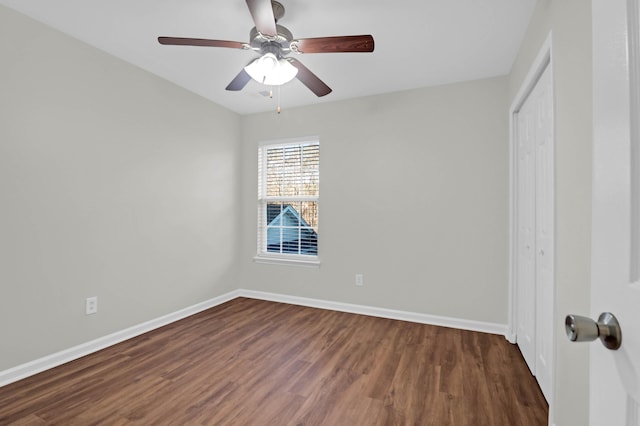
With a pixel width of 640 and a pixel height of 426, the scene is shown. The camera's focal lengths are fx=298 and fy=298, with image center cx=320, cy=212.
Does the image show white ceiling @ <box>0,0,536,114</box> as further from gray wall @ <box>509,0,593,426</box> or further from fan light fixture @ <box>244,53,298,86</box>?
gray wall @ <box>509,0,593,426</box>

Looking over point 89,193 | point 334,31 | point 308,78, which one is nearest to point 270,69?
point 308,78

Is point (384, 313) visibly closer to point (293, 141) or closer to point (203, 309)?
point (203, 309)

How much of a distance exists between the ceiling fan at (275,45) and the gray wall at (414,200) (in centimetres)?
133

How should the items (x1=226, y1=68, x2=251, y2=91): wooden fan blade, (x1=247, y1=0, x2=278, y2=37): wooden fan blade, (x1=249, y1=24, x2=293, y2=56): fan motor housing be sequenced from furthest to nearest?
(x1=226, y1=68, x2=251, y2=91): wooden fan blade, (x1=249, y1=24, x2=293, y2=56): fan motor housing, (x1=247, y1=0, x2=278, y2=37): wooden fan blade

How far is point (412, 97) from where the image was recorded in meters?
3.28

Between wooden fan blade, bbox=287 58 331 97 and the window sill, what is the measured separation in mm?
2081

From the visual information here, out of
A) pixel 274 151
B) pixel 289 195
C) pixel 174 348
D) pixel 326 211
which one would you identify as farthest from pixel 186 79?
pixel 174 348

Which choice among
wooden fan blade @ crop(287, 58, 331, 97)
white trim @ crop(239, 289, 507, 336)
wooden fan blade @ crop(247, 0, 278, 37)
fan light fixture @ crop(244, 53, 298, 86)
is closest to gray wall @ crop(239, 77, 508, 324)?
white trim @ crop(239, 289, 507, 336)

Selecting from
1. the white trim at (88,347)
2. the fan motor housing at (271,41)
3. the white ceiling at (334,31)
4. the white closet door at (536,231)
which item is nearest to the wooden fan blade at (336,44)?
the fan motor housing at (271,41)

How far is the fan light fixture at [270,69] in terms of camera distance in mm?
2032

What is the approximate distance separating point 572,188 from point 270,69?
6.15 feet

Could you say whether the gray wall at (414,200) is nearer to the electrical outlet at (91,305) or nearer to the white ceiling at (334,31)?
the white ceiling at (334,31)

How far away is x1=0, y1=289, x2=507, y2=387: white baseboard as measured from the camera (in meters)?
2.16

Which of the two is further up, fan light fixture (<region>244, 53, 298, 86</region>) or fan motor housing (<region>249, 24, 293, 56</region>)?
fan motor housing (<region>249, 24, 293, 56</region>)
